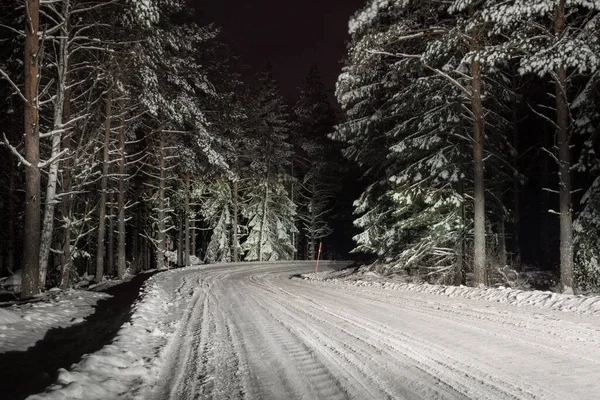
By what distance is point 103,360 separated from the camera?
4.69 metres

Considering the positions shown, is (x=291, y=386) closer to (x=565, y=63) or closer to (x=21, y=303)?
(x=21, y=303)

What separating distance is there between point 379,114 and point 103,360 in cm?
1544

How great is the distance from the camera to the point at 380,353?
546cm

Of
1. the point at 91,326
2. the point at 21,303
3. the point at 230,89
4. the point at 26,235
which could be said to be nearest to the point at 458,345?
the point at 91,326

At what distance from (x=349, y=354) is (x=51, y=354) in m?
4.26

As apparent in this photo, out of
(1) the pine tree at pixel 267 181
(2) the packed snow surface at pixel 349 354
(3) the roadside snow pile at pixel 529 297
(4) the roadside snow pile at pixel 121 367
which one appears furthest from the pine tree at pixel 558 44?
(1) the pine tree at pixel 267 181

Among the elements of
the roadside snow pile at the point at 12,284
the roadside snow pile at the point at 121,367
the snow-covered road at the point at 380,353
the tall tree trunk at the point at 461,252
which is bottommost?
the roadside snow pile at the point at 12,284

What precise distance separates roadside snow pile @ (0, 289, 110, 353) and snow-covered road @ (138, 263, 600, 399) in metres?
2.12

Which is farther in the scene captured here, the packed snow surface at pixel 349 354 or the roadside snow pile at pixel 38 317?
the roadside snow pile at pixel 38 317

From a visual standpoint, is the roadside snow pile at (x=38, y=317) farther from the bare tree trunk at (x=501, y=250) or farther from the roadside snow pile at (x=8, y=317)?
the bare tree trunk at (x=501, y=250)

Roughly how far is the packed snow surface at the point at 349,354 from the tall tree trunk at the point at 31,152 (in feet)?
11.4

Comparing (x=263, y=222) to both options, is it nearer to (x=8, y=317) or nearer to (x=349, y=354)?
(x=8, y=317)

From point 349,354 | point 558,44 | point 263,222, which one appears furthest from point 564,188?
point 263,222

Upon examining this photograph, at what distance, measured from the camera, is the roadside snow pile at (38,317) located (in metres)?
6.70
